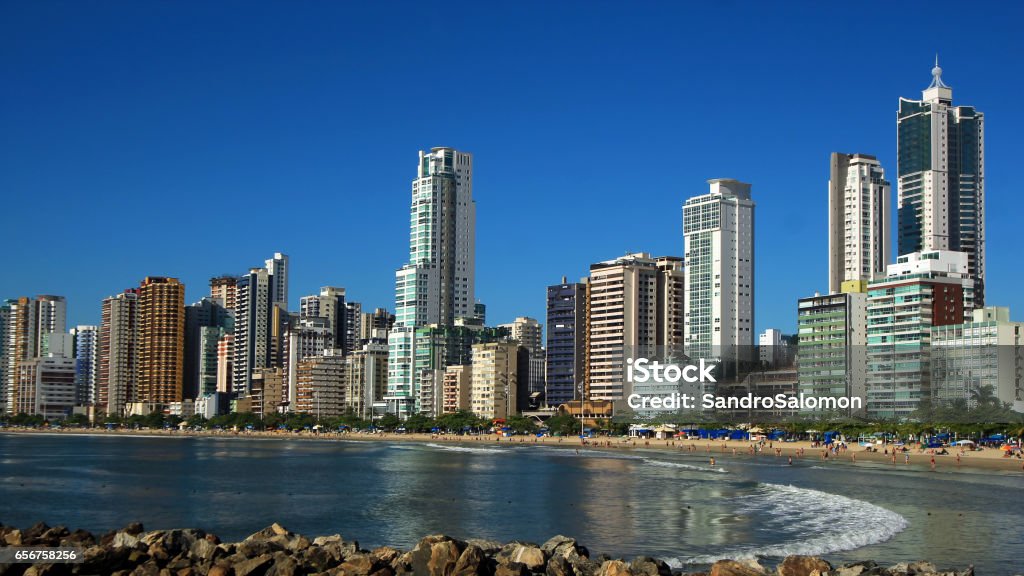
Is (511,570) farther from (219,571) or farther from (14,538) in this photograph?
(14,538)

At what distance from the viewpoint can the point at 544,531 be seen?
5225cm

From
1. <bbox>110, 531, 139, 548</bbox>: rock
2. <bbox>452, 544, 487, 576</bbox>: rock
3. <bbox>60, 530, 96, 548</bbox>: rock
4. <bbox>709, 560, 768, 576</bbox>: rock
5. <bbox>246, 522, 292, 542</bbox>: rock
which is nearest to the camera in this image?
<bbox>452, 544, 487, 576</bbox>: rock

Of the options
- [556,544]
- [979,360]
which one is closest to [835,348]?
[979,360]

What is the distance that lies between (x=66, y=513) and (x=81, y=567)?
32.4 m

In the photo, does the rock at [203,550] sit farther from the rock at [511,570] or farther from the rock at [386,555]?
the rock at [511,570]

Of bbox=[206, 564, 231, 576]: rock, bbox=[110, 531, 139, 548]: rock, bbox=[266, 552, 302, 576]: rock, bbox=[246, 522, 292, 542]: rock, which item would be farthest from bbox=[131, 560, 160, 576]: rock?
bbox=[246, 522, 292, 542]: rock

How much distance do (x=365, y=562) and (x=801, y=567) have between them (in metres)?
13.2

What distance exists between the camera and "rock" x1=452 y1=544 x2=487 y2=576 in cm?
3139

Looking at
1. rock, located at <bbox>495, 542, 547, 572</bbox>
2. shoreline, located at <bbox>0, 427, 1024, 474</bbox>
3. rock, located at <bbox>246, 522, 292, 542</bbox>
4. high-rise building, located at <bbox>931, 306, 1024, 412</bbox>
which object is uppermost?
high-rise building, located at <bbox>931, 306, 1024, 412</bbox>

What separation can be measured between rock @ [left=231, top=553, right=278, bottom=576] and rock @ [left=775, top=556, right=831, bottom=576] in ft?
50.6

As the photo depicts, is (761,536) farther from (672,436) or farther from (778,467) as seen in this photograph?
(672,436)

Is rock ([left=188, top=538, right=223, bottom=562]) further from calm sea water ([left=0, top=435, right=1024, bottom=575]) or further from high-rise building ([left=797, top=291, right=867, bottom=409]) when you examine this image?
high-rise building ([left=797, top=291, right=867, bottom=409])

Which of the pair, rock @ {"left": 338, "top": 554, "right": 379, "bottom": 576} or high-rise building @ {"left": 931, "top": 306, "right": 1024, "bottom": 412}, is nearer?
rock @ {"left": 338, "top": 554, "right": 379, "bottom": 576}

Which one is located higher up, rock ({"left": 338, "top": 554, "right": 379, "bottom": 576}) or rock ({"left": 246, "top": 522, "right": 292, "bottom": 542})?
rock ({"left": 338, "top": 554, "right": 379, "bottom": 576})
